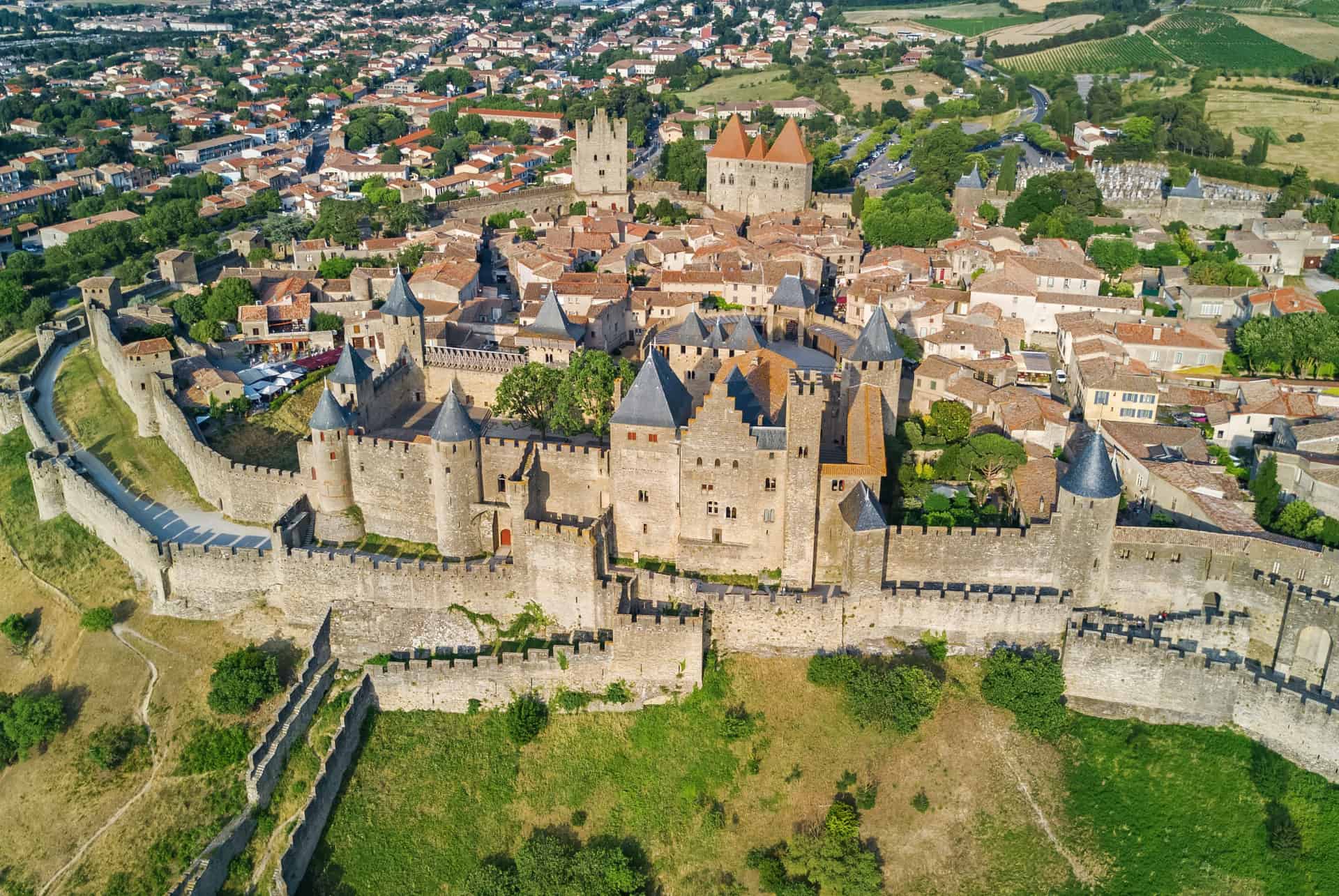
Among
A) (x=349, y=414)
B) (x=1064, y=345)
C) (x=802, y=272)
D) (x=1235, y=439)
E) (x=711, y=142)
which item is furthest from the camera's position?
(x=711, y=142)

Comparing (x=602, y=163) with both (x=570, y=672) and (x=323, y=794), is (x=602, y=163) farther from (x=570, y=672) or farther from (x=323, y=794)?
(x=323, y=794)

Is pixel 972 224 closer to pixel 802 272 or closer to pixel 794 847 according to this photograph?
pixel 802 272

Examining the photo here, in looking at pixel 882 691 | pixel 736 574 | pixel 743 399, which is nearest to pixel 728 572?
pixel 736 574

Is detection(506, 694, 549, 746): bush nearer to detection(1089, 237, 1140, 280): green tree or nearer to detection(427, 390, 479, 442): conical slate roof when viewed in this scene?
detection(427, 390, 479, 442): conical slate roof

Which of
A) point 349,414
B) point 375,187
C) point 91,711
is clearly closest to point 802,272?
point 349,414

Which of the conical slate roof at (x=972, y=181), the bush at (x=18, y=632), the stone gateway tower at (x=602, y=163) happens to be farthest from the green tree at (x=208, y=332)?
the conical slate roof at (x=972, y=181)

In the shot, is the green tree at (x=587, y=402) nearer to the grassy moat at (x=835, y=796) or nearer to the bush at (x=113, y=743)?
the grassy moat at (x=835, y=796)
